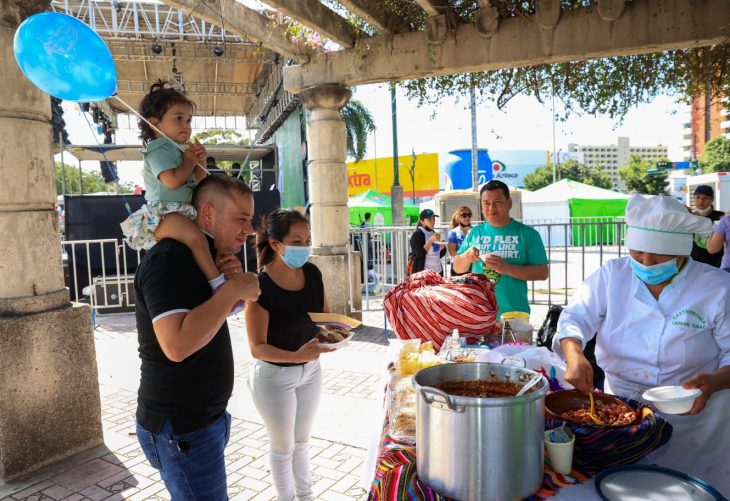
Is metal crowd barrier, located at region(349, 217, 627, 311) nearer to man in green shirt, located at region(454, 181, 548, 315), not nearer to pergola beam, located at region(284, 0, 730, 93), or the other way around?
pergola beam, located at region(284, 0, 730, 93)

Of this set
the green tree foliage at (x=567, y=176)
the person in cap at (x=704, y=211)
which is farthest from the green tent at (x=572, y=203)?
the green tree foliage at (x=567, y=176)

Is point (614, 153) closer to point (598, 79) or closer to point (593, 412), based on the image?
point (598, 79)

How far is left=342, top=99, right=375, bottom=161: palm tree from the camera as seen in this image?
94.1ft

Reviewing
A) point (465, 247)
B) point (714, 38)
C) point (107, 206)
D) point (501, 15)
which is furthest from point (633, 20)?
point (107, 206)

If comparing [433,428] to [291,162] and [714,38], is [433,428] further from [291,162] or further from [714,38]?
[291,162]

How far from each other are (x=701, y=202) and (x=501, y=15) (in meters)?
4.71

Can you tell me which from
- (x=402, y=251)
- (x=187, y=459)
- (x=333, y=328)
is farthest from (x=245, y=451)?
(x=402, y=251)

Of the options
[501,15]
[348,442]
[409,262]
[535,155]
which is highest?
[535,155]

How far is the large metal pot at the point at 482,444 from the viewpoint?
4.36 ft

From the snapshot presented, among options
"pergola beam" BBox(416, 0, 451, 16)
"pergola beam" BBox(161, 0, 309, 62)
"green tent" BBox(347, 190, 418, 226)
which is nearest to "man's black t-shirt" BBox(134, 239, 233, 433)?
"pergola beam" BBox(161, 0, 309, 62)

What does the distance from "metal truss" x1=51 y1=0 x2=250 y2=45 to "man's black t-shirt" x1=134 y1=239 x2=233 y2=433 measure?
12.4 metres

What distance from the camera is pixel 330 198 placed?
7.73 m

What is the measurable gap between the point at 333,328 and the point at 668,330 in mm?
1619

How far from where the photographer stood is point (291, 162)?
1650 cm
